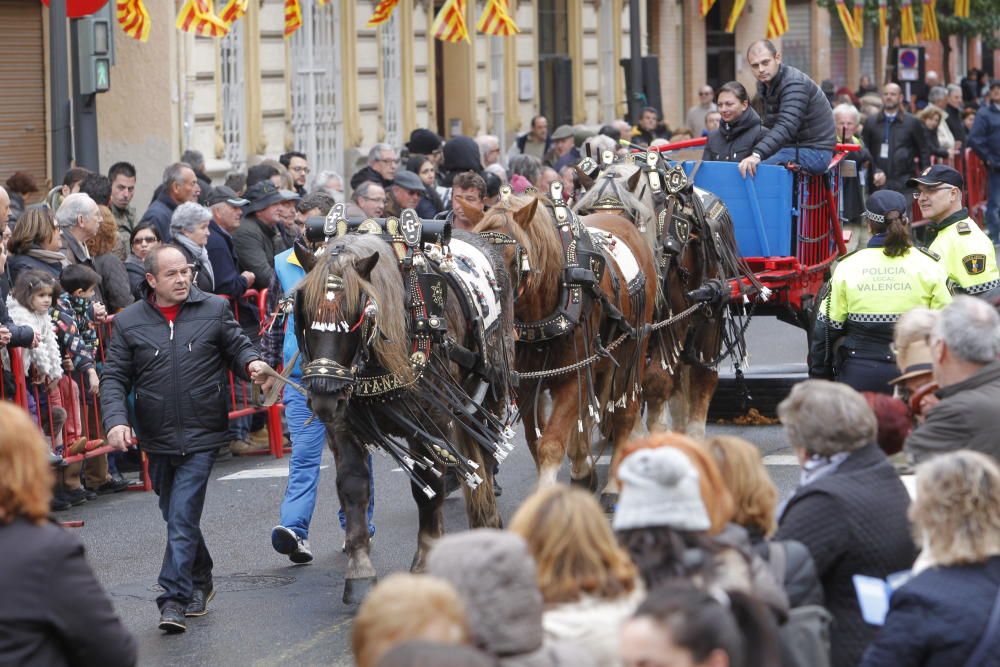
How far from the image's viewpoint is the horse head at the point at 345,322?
7.27m

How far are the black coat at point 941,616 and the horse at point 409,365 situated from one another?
3231mm

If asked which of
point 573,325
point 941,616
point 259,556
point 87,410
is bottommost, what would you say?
point 259,556

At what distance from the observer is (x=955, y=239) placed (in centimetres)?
952

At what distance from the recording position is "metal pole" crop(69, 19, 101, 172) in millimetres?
14164

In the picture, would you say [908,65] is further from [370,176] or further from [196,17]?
[370,176]

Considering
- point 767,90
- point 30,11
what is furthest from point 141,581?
point 30,11

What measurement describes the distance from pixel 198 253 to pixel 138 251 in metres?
0.49

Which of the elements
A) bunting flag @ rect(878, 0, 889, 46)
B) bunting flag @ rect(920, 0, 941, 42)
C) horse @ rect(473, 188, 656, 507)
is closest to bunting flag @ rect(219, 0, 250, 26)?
horse @ rect(473, 188, 656, 507)

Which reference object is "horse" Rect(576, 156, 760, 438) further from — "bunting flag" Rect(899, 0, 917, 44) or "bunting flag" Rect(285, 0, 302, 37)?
"bunting flag" Rect(899, 0, 917, 44)

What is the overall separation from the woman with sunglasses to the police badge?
5257 mm

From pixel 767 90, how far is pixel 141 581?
18.2 feet

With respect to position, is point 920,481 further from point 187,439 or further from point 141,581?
point 141,581

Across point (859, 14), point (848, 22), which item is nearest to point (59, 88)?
point (848, 22)

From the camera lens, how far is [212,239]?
12227 millimetres
